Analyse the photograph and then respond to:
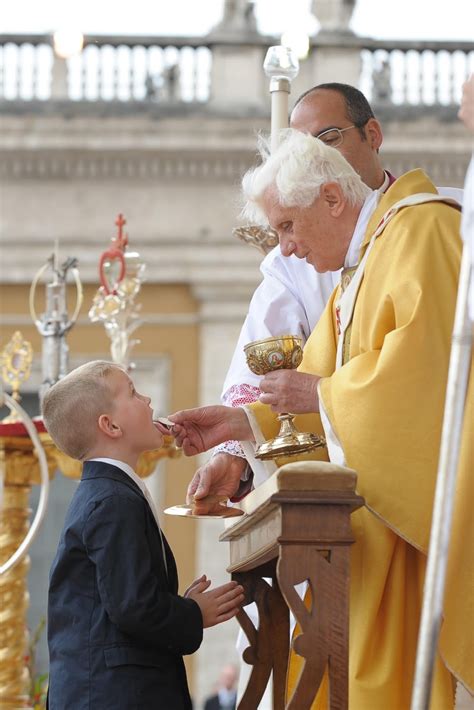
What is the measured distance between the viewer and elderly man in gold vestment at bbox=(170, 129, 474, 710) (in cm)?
277

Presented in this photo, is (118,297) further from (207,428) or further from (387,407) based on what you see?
(387,407)

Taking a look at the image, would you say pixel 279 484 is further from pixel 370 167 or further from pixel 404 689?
pixel 370 167

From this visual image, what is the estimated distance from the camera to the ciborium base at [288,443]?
2990 millimetres

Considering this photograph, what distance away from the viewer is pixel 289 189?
10.6 ft

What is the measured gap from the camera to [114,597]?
2873 millimetres

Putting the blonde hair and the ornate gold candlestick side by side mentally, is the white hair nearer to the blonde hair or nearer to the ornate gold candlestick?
the blonde hair

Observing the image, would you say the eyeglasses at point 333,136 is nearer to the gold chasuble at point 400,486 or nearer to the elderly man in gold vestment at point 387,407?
the elderly man in gold vestment at point 387,407

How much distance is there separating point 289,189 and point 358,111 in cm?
88

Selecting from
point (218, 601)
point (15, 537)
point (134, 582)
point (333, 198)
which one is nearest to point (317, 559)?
point (134, 582)

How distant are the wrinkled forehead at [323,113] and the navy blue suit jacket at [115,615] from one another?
1379 millimetres

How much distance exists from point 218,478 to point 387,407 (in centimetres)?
70

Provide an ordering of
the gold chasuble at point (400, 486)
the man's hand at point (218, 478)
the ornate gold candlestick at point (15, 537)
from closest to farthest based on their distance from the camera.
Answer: the gold chasuble at point (400, 486) → the man's hand at point (218, 478) → the ornate gold candlestick at point (15, 537)

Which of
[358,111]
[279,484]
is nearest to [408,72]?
[358,111]

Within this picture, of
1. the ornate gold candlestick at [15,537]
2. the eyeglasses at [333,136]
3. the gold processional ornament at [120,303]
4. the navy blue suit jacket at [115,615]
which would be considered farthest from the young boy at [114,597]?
the gold processional ornament at [120,303]
